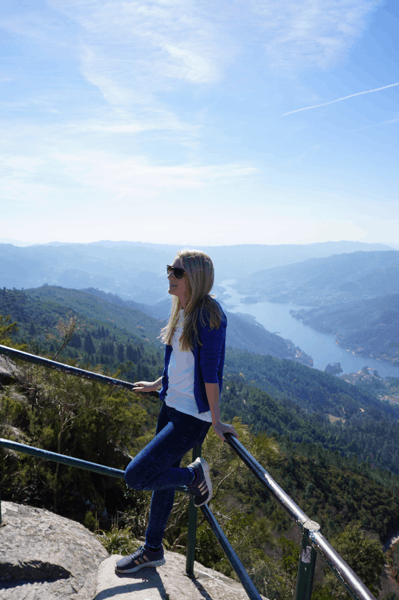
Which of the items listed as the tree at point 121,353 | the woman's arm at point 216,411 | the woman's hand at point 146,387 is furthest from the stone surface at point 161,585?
the tree at point 121,353

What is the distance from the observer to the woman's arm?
188cm

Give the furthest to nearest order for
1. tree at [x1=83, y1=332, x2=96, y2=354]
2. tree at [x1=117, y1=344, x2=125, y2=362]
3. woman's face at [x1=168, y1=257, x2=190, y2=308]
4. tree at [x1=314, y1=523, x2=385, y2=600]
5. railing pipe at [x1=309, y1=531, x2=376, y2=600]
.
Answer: tree at [x1=117, y1=344, x2=125, y2=362]
tree at [x1=83, y1=332, x2=96, y2=354]
tree at [x1=314, y1=523, x2=385, y2=600]
woman's face at [x1=168, y1=257, x2=190, y2=308]
railing pipe at [x1=309, y1=531, x2=376, y2=600]

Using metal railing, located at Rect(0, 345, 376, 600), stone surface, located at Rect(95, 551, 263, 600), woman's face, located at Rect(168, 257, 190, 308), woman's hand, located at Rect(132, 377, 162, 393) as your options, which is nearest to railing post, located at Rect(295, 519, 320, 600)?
metal railing, located at Rect(0, 345, 376, 600)

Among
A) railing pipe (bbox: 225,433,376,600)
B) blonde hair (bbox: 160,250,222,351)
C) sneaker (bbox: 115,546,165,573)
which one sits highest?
blonde hair (bbox: 160,250,222,351)

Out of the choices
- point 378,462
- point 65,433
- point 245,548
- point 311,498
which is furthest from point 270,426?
point 65,433

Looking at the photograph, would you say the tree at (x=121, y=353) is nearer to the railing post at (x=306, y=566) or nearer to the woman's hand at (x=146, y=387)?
the woman's hand at (x=146, y=387)

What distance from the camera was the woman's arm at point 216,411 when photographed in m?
1.88

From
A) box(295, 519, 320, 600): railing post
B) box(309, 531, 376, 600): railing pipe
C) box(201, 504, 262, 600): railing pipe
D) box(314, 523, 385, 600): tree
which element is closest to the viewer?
box(309, 531, 376, 600): railing pipe

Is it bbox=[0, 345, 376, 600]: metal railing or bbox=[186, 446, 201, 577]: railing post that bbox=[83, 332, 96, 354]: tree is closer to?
bbox=[186, 446, 201, 577]: railing post

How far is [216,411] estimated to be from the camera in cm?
192

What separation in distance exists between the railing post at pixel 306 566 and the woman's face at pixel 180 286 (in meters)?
1.31

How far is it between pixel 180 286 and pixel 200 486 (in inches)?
43.1

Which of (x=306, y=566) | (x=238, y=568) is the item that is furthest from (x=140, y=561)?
(x=306, y=566)

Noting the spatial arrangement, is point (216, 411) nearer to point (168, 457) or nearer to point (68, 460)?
point (168, 457)
